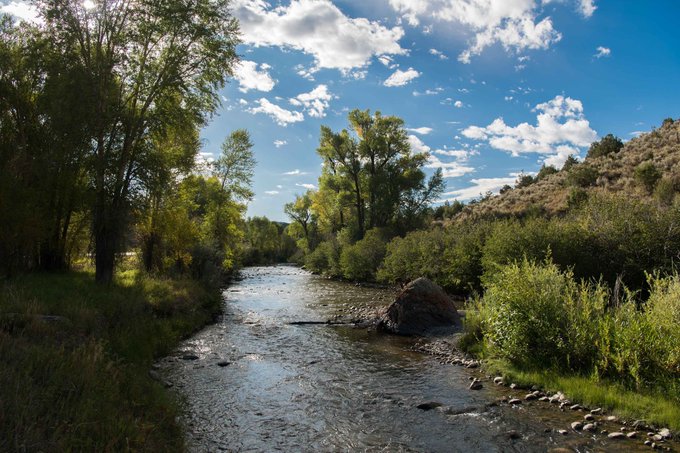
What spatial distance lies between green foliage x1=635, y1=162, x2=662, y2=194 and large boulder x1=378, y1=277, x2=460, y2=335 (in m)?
28.2

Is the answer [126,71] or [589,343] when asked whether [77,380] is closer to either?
[589,343]

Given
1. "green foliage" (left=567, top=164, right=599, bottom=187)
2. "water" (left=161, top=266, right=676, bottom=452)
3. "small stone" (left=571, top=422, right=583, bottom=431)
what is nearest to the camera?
"water" (left=161, top=266, right=676, bottom=452)

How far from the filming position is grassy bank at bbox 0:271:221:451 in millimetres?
4484

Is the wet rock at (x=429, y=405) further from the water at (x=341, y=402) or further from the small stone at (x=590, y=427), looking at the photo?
the small stone at (x=590, y=427)

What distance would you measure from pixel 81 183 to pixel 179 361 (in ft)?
41.2

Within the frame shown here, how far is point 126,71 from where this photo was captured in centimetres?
1822

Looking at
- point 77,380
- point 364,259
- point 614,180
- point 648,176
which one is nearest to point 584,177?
point 614,180

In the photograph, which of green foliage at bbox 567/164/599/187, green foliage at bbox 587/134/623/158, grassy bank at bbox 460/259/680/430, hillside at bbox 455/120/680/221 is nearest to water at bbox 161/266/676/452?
grassy bank at bbox 460/259/680/430

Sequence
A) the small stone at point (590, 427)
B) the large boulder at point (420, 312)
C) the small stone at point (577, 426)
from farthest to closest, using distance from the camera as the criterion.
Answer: the large boulder at point (420, 312) → the small stone at point (577, 426) → the small stone at point (590, 427)

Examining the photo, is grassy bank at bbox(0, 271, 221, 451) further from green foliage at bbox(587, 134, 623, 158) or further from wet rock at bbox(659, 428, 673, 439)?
green foliage at bbox(587, 134, 623, 158)

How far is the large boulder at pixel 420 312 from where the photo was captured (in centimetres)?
1631

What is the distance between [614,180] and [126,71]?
145ft

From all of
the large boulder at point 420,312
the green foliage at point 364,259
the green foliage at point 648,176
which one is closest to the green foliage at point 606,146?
the green foliage at point 648,176

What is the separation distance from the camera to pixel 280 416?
8.43 m
